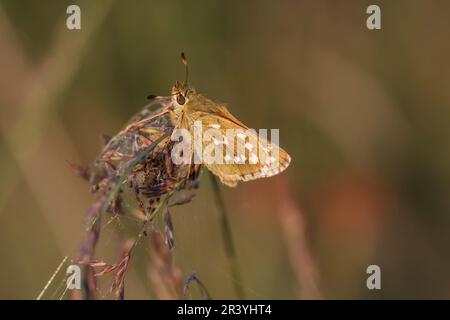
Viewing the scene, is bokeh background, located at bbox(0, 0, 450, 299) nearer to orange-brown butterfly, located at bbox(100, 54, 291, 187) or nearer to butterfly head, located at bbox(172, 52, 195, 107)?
orange-brown butterfly, located at bbox(100, 54, 291, 187)

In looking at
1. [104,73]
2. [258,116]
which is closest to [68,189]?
[104,73]

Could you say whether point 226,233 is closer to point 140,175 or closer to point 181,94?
point 140,175

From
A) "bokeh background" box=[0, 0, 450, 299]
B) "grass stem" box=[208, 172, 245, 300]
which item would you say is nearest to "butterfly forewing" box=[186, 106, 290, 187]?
"grass stem" box=[208, 172, 245, 300]

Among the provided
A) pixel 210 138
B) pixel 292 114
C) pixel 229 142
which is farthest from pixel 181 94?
pixel 292 114

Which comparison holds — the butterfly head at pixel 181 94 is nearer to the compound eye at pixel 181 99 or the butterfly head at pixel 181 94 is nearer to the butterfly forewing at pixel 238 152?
the compound eye at pixel 181 99

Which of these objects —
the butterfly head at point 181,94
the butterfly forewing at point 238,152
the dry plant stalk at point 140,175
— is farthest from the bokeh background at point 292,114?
the dry plant stalk at point 140,175
